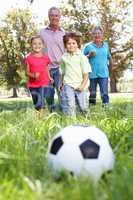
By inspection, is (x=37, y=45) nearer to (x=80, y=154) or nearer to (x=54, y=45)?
(x=54, y=45)

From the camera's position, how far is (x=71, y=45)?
8.36 metres

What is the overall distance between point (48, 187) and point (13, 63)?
53454 millimetres

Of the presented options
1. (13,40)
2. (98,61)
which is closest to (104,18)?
(13,40)

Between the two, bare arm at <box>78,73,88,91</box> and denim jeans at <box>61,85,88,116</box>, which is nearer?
denim jeans at <box>61,85,88,116</box>

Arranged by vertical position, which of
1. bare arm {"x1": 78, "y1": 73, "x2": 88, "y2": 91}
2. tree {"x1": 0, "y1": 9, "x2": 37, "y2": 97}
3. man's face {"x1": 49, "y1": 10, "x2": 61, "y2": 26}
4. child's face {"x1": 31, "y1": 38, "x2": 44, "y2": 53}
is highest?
man's face {"x1": 49, "y1": 10, "x2": 61, "y2": 26}

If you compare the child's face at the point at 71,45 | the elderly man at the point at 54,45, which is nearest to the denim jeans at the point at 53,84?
the elderly man at the point at 54,45

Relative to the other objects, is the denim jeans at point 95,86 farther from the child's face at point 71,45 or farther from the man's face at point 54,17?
the child's face at point 71,45

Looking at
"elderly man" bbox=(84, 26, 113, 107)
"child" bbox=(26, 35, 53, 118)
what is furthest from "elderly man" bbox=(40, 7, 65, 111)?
"elderly man" bbox=(84, 26, 113, 107)

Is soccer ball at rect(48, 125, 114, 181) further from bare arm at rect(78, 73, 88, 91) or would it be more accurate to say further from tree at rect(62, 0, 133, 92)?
tree at rect(62, 0, 133, 92)

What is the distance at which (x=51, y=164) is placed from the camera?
324 cm

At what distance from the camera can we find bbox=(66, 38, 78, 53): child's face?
830 centimetres

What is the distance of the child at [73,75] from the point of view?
8375 millimetres

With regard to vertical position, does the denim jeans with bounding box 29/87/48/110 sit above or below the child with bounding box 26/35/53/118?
below

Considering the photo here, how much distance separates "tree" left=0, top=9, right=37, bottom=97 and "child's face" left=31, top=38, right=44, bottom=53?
148 ft
